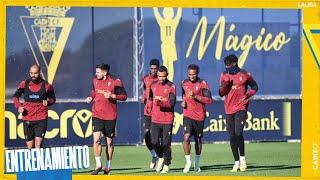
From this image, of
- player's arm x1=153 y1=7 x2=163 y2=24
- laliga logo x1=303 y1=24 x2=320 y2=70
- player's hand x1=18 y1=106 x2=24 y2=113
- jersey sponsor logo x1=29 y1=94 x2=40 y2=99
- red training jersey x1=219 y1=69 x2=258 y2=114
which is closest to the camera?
laliga logo x1=303 y1=24 x2=320 y2=70

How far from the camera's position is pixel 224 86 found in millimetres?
12203

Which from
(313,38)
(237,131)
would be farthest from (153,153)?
(313,38)

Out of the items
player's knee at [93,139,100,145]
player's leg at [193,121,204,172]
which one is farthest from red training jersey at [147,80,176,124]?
player's knee at [93,139,100,145]

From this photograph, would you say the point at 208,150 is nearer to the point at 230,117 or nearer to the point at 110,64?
the point at 230,117

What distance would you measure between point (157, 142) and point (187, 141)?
0.38 m

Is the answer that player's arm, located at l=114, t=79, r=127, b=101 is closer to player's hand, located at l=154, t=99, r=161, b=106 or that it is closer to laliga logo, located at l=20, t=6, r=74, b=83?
player's hand, located at l=154, t=99, r=161, b=106

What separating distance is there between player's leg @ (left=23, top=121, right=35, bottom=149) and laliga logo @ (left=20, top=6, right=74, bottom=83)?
59 centimetres

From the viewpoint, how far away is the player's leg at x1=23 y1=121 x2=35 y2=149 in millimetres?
11594

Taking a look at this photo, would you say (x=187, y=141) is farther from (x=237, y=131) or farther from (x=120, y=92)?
(x=120, y=92)

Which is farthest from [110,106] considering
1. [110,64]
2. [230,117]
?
[230,117]

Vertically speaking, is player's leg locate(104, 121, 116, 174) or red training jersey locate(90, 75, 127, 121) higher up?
red training jersey locate(90, 75, 127, 121)

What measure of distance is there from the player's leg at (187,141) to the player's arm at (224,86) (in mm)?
620

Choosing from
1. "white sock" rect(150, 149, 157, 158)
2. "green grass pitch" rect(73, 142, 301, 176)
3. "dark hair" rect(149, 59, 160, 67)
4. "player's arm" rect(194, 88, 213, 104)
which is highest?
"dark hair" rect(149, 59, 160, 67)

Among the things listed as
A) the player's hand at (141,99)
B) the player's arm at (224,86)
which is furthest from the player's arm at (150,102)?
the player's arm at (224,86)
